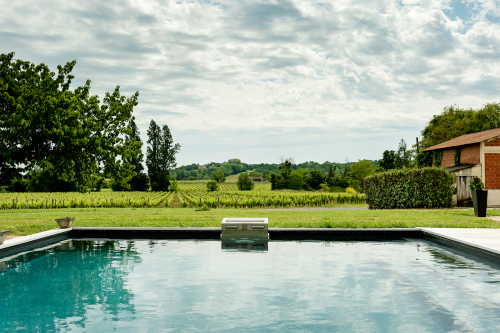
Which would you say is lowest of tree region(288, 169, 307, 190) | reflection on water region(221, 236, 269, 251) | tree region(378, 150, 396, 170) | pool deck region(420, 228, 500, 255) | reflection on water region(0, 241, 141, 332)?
reflection on water region(0, 241, 141, 332)

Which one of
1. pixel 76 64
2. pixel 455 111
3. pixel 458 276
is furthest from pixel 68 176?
pixel 455 111

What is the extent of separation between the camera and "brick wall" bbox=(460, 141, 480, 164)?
22.4 m

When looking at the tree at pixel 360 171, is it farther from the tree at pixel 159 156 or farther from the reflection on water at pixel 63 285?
the reflection on water at pixel 63 285

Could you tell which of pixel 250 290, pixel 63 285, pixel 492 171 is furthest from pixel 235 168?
pixel 250 290

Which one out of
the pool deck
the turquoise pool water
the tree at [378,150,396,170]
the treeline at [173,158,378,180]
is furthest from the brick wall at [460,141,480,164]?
the treeline at [173,158,378,180]

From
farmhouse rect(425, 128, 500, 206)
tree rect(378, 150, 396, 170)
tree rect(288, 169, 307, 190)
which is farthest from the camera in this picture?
tree rect(288, 169, 307, 190)

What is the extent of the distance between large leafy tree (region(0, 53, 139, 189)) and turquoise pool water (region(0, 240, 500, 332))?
3.61 m

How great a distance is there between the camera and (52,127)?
11.5 metres

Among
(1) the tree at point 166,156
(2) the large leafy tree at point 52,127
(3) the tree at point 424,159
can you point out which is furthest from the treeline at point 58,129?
(1) the tree at point 166,156

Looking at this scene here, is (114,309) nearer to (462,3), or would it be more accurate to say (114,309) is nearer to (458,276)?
(458,276)

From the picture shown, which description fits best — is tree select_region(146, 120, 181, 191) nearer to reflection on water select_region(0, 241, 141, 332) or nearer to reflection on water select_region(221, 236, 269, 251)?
reflection on water select_region(0, 241, 141, 332)

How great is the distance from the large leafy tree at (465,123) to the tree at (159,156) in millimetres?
36907

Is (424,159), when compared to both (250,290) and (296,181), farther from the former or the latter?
(296,181)

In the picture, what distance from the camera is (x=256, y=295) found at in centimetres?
600
